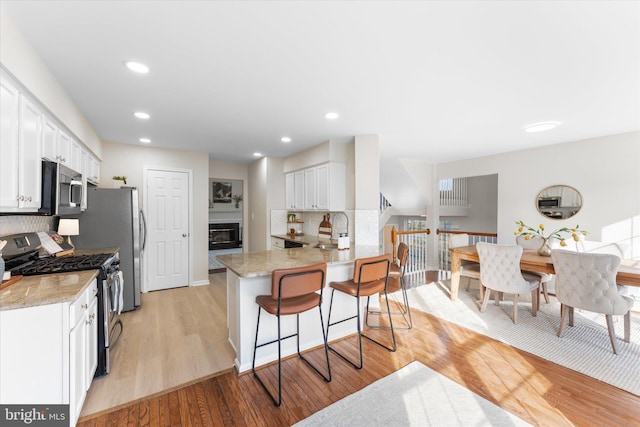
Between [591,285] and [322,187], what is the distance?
10.9 feet

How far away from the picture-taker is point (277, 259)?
271 centimetres

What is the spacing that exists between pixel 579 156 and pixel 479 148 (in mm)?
1385

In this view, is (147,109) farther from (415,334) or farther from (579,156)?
(579,156)

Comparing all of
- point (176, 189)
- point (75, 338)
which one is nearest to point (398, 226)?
point (176, 189)

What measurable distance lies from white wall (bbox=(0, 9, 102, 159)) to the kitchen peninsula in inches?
70.7

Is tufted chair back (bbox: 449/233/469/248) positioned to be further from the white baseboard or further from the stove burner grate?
the stove burner grate

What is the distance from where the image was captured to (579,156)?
4.19 meters

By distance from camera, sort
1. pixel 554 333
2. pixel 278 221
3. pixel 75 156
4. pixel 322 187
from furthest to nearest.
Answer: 1. pixel 278 221
2. pixel 322 187
3. pixel 554 333
4. pixel 75 156

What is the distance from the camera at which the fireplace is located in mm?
6992

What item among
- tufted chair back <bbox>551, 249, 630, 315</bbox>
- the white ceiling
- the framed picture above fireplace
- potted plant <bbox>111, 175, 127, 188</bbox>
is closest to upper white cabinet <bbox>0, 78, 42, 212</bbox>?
the white ceiling

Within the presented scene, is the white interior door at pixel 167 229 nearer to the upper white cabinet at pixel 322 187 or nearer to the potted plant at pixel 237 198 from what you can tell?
the upper white cabinet at pixel 322 187

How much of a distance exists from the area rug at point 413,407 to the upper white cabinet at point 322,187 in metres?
2.55

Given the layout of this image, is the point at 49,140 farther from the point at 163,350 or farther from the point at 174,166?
the point at 174,166

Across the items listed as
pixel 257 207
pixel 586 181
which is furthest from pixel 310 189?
pixel 586 181
